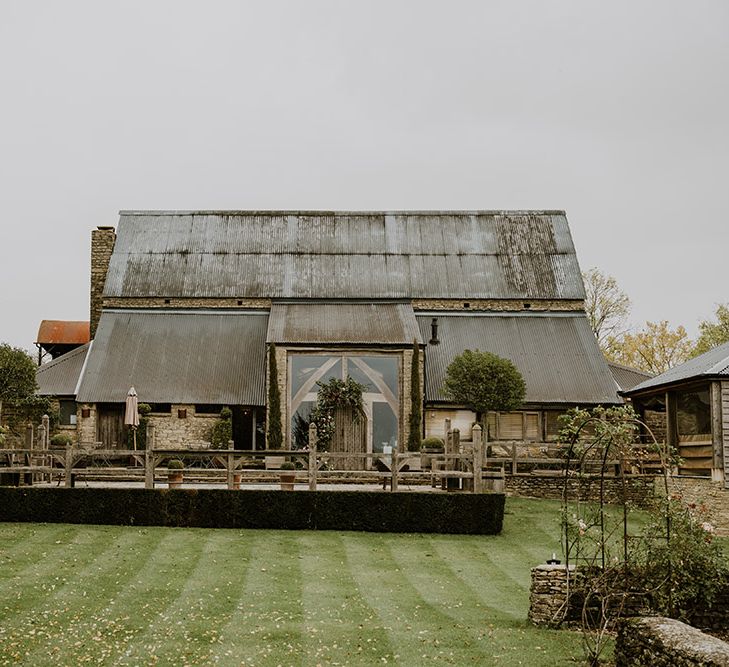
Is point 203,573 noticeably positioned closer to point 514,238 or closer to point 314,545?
point 314,545

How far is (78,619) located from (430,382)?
19494 mm

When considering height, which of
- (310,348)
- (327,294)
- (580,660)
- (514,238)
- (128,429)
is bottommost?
(580,660)

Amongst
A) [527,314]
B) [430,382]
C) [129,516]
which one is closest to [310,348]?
[430,382]

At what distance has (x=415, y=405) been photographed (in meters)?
28.3

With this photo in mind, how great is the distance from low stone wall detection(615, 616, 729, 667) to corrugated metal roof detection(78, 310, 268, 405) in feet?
67.9

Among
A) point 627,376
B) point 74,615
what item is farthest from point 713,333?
point 74,615

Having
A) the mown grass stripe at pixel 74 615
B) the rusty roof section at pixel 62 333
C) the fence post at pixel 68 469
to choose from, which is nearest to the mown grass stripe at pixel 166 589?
the mown grass stripe at pixel 74 615

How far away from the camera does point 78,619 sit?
11273 mm

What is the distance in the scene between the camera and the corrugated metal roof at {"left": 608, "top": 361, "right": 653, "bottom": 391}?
103 feet

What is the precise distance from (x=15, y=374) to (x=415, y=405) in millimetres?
11211

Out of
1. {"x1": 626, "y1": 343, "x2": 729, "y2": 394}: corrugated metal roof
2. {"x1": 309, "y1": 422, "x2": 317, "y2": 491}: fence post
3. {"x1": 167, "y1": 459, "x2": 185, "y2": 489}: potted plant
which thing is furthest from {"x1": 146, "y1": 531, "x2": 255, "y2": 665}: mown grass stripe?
{"x1": 626, "y1": 343, "x2": 729, "y2": 394}: corrugated metal roof

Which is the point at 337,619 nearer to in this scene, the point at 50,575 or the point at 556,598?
the point at 556,598

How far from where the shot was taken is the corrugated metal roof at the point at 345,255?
3328 cm

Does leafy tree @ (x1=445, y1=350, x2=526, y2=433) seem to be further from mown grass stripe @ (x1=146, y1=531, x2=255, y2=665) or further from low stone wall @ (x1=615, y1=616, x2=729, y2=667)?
low stone wall @ (x1=615, y1=616, x2=729, y2=667)
